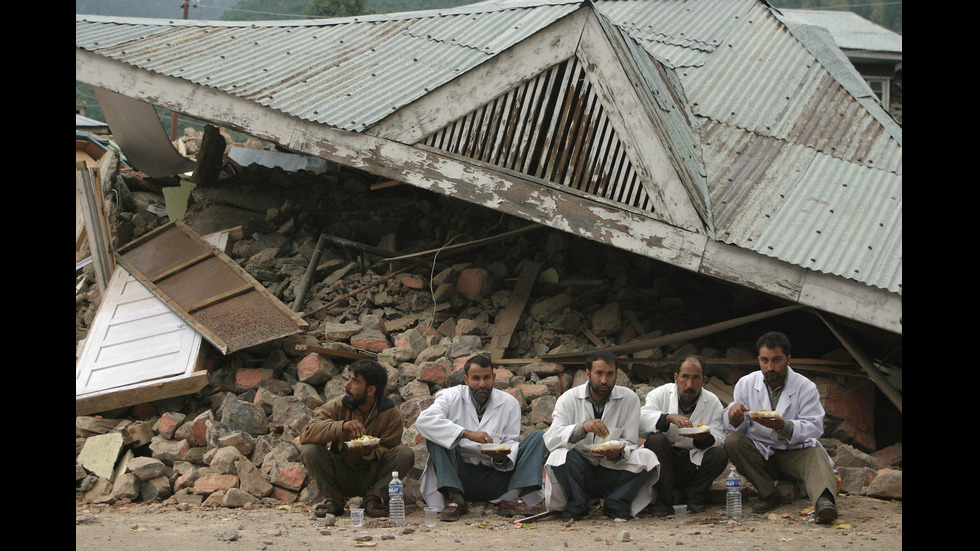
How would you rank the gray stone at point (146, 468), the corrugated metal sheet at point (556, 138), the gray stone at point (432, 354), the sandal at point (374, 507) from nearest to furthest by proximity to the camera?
1. the sandal at point (374, 507)
2. the gray stone at point (146, 468)
3. the gray stone at point (432, 354)
4. the corrugated metal sheet at point (556, 138)

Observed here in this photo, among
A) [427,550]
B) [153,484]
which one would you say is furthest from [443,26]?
[427,550]

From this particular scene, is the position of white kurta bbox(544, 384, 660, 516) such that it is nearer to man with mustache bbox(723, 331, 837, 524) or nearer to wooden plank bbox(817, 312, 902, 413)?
man with mustache bbox(723, 331, 837, 524)

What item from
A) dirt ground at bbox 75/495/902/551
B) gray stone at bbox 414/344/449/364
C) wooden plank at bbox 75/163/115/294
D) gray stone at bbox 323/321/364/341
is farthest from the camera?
wooden plank at bbox 75/163/115/294

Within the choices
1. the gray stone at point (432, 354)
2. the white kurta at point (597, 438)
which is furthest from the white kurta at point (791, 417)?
the gray stone at point (432, 354)

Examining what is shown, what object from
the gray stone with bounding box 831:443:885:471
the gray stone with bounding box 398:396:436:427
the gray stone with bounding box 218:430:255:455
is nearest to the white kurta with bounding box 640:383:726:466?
the gray stone with bounding box 831:443:885:471

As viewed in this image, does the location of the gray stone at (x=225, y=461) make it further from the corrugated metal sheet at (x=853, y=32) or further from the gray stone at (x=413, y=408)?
the corrugated metal sheet at (x=853, y=32)

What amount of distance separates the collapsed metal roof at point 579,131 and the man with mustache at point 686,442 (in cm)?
209

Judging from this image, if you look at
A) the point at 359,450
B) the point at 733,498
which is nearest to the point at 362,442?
the point at 359,450

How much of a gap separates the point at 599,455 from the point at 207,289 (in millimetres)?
4815

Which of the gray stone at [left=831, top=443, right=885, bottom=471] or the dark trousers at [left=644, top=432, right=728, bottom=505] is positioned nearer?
the dark trousers at [left=644, top=432, right=728, bottom=505]

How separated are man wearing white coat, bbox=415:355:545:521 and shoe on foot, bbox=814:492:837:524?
1.79m

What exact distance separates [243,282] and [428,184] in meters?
2.16

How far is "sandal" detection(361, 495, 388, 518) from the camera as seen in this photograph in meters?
6.31

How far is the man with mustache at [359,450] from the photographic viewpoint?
20.7 ft
